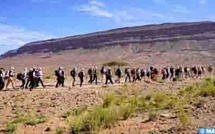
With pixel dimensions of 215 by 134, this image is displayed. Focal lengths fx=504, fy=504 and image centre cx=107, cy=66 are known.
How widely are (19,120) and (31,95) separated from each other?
22.3 feet

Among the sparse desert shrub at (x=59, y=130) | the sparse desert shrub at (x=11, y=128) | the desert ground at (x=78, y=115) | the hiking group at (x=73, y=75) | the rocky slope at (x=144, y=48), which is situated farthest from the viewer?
the rocky slope at (x=144, y=48)

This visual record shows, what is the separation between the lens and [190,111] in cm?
1861

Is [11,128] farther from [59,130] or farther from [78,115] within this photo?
[78,115]

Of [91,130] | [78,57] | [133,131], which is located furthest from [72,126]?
[78,57]

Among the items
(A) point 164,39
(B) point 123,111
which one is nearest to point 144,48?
(A) point 164,39

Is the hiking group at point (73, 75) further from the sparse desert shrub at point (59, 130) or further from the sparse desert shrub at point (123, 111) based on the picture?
the sparse desert shrub at point (59, 130)

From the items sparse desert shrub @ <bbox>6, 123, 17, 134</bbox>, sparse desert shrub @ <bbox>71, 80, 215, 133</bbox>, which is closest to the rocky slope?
sparse desert shrub @ <bbox>71, 80, 215, 133</bbox>

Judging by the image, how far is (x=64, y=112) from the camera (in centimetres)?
2281

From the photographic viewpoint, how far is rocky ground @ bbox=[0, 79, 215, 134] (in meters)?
17.0

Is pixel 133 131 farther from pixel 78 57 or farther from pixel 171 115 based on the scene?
pixel 78 57

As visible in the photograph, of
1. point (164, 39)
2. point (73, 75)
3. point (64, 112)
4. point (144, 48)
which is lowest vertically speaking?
point (64, 112)

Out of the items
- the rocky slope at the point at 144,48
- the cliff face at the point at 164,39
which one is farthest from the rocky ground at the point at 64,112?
the cliff face at the point at 164,39

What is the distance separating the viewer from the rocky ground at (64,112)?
1697cm

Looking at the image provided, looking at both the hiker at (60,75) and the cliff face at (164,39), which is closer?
the hiker at (60,75)
